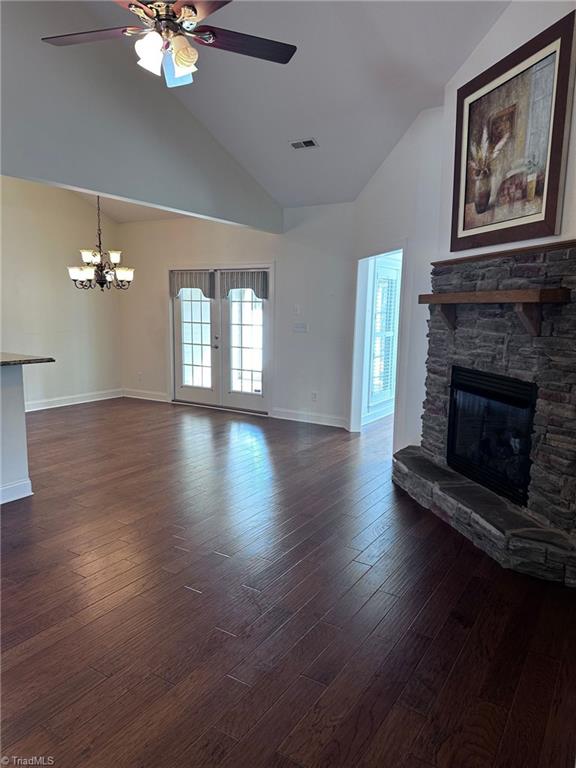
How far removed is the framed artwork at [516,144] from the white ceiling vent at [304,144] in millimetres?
1618

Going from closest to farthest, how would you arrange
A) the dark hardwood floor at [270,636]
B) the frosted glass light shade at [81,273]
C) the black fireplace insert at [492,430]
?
the dark hardwood floor at [270,636] → the black fireplace insert at [492,430] → the frosted glass light shade at [81,273]

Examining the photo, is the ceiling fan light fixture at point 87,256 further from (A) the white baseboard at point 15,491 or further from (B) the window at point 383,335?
(B) the window at point 383,335

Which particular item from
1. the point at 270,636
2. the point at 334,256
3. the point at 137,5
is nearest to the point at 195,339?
the point at 334,256

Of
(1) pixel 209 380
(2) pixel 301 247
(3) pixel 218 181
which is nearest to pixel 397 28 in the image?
(3) pixel 218 181

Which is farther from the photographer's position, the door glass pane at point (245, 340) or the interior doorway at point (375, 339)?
the door glass pane at point (245, 340)

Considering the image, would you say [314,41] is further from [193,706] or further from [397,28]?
[193,706]

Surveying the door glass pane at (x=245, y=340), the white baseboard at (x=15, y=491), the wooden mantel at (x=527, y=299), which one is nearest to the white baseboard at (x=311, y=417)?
the door glass pane at (x=245, y=340)

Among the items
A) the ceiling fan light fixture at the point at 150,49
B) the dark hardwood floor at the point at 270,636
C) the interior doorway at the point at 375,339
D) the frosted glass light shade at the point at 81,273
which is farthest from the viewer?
the interior doorway at the point at 375,339

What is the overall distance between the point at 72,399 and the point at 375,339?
4.66 metres

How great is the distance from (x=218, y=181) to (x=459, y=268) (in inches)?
112

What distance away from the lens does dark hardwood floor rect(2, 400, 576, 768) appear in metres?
1.65

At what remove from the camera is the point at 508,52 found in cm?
303

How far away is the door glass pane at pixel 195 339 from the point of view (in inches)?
280

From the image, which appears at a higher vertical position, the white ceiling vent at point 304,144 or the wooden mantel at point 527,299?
the white ceiling vent at point 304,144
